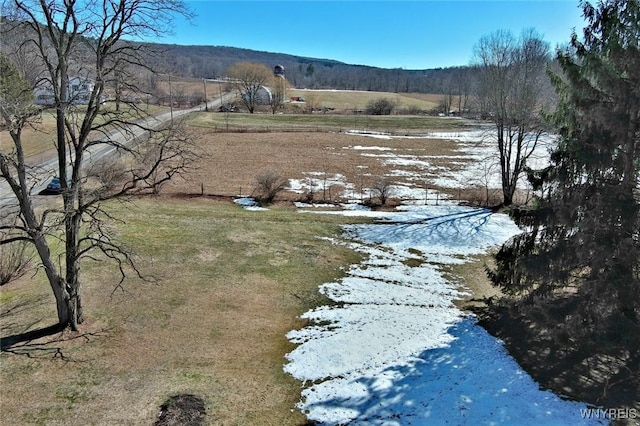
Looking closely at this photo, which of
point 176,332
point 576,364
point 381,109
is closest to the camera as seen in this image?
point 576,364

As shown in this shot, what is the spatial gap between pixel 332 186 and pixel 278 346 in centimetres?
1966

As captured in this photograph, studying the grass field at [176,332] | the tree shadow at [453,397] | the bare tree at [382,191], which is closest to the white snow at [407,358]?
the tree shadow at [453,397]

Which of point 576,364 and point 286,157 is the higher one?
point 286,157

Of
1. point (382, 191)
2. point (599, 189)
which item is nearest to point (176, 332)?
point (599, 189)

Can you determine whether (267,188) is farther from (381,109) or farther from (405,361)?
(381,109)

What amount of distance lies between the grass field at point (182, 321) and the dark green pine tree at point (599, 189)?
642 cm

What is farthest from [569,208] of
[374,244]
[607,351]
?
[374,244]

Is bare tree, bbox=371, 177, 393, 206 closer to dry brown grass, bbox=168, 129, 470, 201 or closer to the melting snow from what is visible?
dry brown grass, bbox=168, 129, 470, 201

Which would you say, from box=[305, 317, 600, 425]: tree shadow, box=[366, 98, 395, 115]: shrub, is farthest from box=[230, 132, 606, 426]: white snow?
box=[366, 98, 395, 115]: shrub

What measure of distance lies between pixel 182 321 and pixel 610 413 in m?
10.2

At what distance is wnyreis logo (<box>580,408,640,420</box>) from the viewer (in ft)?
27.3

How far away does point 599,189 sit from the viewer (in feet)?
29.7

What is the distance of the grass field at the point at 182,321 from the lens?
8.68m

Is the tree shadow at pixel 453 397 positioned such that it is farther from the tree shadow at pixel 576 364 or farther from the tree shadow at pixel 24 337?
the tree shadow at pixel 24 337
